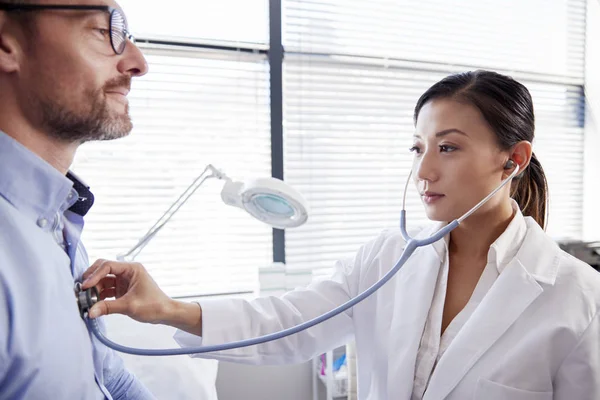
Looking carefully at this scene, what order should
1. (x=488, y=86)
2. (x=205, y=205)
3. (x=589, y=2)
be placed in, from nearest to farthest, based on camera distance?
(x=488, y=86), (x=205, y=205), (x=589, y=2)

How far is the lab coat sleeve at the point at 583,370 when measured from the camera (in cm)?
81

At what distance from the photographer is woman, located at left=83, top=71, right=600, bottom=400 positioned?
0.84 meters

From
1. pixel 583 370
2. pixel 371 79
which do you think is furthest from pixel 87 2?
pixel 371 79

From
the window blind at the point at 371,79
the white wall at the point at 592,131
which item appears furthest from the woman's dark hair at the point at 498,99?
the white wall at the point at 592,131

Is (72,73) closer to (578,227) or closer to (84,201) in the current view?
(84,201)

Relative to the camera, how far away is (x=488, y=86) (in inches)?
39.4

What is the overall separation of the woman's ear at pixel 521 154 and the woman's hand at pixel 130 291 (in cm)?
83

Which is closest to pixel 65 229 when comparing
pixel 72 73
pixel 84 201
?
pixel 84 201

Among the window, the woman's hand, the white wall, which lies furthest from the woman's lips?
the white wall

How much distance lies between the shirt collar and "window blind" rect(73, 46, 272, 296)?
4.34ft

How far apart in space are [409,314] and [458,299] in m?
0.12

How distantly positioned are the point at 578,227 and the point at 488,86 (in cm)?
232

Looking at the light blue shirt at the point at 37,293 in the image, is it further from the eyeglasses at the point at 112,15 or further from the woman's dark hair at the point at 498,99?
the woman's dark hair at the point at 498,99

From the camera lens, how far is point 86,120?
72 cm
